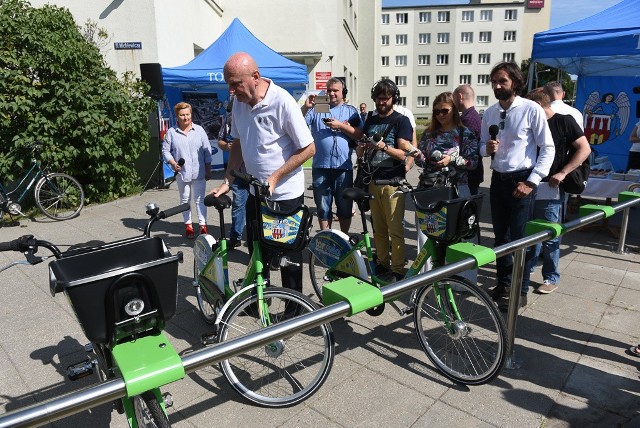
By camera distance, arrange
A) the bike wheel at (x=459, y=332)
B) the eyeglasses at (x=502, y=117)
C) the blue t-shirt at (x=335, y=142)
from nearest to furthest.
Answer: the bike wheel at (x=459, y=332) < the eyeglasses at (x=502, y=117) < the blue t-shirt at (x=335, y=142)

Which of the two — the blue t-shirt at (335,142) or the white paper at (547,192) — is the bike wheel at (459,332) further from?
the blue t-shirt at (335,142)

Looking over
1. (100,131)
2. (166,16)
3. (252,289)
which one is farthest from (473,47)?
(252,289)

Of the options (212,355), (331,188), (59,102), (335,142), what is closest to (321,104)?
(335,142)

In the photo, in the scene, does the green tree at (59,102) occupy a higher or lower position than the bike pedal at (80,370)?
higher

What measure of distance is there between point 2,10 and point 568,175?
321 inches

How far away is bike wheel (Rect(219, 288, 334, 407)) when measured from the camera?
104 inches

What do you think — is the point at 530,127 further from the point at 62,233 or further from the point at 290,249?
the point at 62,233

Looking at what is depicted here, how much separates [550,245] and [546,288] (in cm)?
40

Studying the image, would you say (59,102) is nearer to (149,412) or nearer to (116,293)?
(116,293)

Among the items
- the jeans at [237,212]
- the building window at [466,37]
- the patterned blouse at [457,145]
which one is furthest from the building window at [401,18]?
the patterned blouse at [457,145]

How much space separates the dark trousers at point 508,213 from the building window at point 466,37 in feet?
213

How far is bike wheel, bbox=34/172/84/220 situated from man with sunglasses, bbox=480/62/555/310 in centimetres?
645

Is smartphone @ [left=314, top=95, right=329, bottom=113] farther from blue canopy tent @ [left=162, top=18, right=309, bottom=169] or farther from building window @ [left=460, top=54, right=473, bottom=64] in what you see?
building window @ [left=460, top=54, right=473, bottom=64]

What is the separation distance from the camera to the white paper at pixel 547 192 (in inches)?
157
